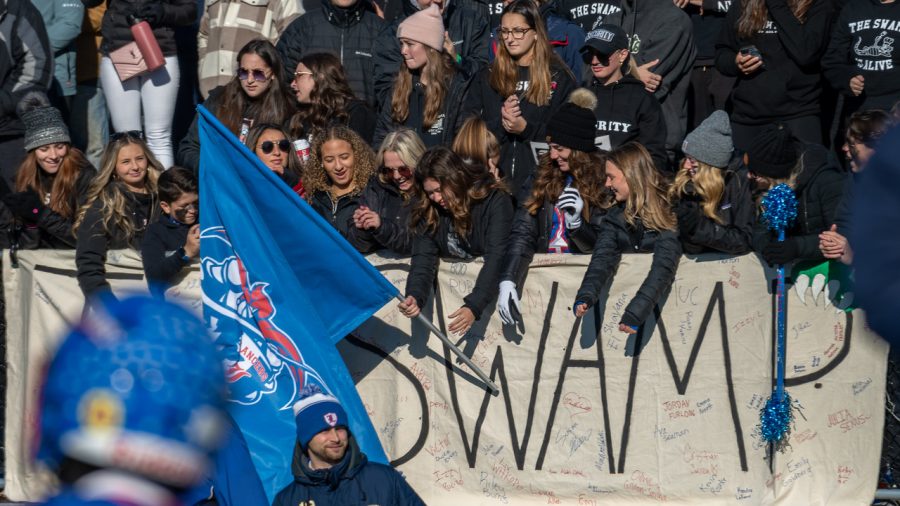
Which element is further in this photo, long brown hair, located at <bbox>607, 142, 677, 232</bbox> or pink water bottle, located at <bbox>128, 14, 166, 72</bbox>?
pink water bottle, located at <bbox>128, 14, 166, 72</bbox>

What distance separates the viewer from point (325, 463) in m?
6.93

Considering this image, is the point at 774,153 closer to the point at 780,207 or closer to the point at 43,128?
the point at 780,207

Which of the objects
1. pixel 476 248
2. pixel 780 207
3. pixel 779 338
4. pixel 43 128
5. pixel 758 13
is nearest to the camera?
pixel 780 207

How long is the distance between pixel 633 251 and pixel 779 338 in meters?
0.95

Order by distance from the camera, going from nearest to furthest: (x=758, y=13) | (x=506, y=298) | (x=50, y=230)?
(x=506, y=298)
(x=50, y=230)
(x=758, y=13)

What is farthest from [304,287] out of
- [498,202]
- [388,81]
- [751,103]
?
[751,103]

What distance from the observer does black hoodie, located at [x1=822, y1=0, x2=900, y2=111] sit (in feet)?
29.8

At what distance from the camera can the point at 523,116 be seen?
8.73m

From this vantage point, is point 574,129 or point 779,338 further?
point 574,129

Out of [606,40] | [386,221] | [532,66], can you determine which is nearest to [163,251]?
[386,221]

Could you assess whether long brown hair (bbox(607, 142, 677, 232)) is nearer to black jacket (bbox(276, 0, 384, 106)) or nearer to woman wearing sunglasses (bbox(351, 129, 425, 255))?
woman wearing sunglasses (bbox(351, 129, 425, 255))

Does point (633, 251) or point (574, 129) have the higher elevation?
point (574, 129)

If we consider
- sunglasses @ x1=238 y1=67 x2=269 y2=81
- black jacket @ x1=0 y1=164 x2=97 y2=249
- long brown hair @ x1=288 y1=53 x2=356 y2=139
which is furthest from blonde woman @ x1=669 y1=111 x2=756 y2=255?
black jacket @ x1=0 y1=164 x2=97 y2=249

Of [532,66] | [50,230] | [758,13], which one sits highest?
[758,13]
